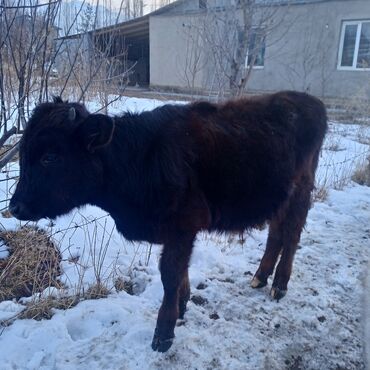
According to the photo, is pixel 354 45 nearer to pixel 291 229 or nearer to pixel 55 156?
pixel 291 229

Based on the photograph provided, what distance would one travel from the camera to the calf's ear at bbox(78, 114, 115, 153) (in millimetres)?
2463

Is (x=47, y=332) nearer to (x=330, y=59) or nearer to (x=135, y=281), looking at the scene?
(x=135, y=281)

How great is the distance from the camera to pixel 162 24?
857 inches

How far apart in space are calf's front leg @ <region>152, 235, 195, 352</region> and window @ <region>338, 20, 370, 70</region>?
16.8 metres

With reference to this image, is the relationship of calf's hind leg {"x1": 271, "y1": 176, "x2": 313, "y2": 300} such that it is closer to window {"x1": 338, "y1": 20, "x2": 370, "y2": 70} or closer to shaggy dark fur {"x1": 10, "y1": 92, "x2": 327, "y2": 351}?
shaggy dark fur {"x1": 10, "y1": 92, "x2": 327, "y2": 351}

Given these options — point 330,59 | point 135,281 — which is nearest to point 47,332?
point 135,281

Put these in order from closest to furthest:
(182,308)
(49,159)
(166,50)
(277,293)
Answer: (49,159) → (182,308) → (277,293) → (166,50)

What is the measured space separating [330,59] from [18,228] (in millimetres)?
17095

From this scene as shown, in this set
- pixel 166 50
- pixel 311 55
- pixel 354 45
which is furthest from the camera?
pixel 166 50

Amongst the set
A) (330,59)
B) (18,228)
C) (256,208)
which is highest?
(330,59)

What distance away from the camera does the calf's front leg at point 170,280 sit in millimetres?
2756

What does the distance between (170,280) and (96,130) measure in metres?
1.24

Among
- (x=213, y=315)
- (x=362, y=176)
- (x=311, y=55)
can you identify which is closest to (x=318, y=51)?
(x=311, y=55)

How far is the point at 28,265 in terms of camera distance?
3.56 meters
